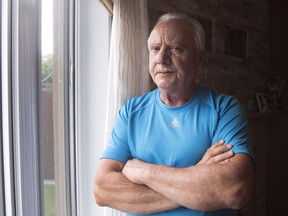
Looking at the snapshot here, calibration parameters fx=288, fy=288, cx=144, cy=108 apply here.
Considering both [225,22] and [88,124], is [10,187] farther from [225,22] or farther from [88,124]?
[225,22]

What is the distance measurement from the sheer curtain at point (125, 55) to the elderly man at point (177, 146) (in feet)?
0.38

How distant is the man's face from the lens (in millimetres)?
1266

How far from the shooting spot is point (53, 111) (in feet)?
5.03

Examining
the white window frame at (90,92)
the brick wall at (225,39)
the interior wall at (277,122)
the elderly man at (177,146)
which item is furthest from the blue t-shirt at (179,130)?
the interior wall at (277,122)

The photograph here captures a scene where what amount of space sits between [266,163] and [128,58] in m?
2.59

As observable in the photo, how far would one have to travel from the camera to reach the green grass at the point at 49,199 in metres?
1.47

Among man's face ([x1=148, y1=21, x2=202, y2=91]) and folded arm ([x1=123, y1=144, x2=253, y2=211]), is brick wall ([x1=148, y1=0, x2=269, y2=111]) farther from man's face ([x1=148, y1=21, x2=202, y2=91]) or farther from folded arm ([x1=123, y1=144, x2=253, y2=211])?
folded arm ([x1=123, y1=144, x2=253, y2=211])

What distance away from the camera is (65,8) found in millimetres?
1590

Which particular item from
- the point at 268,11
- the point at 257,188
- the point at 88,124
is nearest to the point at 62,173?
the point at 88,124

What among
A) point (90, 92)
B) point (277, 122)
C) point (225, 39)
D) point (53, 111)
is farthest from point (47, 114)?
point (277, 122)

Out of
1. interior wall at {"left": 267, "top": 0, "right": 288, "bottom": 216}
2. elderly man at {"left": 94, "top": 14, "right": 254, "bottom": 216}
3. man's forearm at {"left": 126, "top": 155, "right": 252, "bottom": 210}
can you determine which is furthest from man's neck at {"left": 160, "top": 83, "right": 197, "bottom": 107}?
interior wall at {"left": 267, "top": 0, "right": 288, "bottom": 216}

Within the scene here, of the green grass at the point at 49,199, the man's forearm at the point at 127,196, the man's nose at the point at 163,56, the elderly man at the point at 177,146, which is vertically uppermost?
the man's nose at the point at 163,56

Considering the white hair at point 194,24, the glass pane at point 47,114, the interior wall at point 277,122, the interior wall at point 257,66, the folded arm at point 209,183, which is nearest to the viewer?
the folded arm at point 209,183

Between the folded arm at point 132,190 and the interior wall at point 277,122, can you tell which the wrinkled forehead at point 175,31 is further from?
the interior wall at point 277,122
